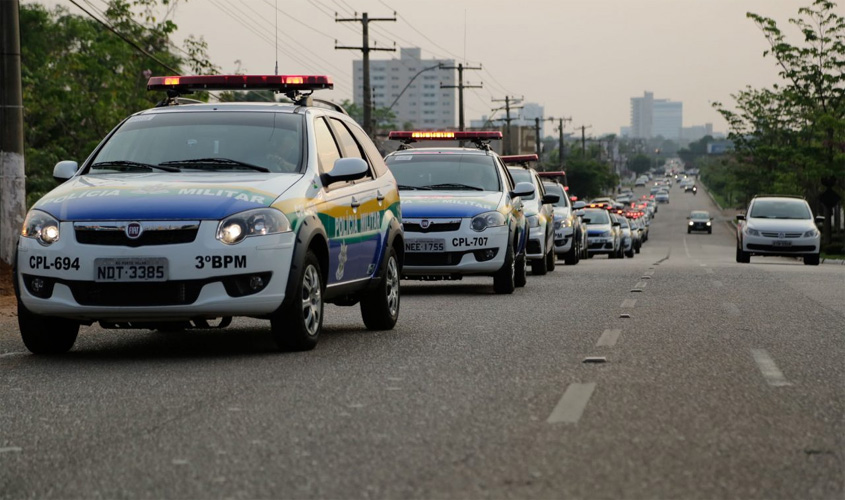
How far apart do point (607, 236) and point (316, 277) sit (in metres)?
33.2

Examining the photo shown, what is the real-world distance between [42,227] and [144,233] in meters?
0.76

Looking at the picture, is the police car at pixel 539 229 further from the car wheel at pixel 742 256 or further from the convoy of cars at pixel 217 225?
the car wheel at pixel 742 256

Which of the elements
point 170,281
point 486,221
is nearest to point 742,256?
point 486,221

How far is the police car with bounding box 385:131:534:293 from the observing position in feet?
51.4

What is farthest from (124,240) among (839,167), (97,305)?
(839,167)

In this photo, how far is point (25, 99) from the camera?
156 feet

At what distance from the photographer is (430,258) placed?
1566 centimetres

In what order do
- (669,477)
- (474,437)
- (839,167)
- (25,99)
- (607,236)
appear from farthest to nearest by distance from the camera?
(839,167)
(25,99)
(607,236)
(474,437)
(669,477)

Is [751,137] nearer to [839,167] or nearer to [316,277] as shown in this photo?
[839,167]

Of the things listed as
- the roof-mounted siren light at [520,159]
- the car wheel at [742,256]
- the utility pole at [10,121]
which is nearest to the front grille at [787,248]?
the car wheel at [742,256]

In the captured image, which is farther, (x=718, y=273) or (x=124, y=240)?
(x=718, y=273)

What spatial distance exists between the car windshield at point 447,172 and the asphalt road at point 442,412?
4936mm

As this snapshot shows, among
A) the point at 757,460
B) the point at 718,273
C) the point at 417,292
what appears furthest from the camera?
the point at 718,273

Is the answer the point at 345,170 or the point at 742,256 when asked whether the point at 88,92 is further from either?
the point at 345,170
